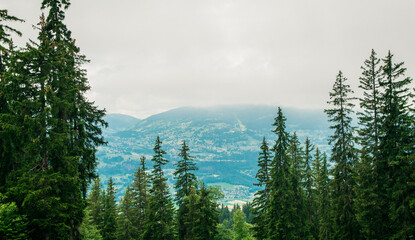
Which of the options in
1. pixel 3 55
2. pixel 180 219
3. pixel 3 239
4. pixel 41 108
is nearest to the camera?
pixel 3 239

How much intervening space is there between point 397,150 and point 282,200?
35.7ft

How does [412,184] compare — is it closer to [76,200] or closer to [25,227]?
[76,200]

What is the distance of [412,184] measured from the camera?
16625 millimetres

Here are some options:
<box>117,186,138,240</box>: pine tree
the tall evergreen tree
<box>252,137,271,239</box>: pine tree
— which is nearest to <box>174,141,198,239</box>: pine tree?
<box>117,186,138,240</box>: pine tree

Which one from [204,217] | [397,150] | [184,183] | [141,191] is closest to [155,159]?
[184,183]

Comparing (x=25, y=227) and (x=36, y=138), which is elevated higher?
(x=36, y=138)

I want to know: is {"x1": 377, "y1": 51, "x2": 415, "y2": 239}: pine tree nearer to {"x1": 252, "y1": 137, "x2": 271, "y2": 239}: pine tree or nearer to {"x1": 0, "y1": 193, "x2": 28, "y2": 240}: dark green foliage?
{"x1": 252, "y1": 137, "x2": 271, "y2": 239}: pine tree

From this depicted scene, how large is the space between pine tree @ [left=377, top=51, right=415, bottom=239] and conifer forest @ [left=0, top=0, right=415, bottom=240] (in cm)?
7

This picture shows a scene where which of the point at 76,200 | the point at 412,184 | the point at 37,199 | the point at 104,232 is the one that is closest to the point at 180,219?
the point at 104,232

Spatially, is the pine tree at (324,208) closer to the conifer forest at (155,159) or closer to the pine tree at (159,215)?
the conifer forest at (155,159)

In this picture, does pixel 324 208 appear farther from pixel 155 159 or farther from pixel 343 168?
pixel 155 159

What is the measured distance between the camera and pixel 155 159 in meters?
31.5

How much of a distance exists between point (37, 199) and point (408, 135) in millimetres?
24289

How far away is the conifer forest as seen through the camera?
1294 cm
